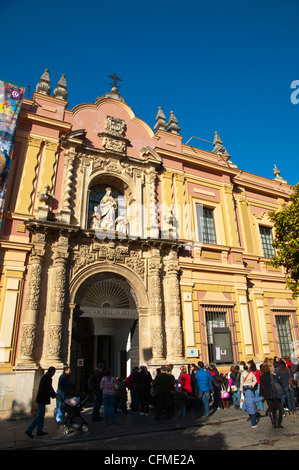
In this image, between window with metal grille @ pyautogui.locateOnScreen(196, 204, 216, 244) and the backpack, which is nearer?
the backpack

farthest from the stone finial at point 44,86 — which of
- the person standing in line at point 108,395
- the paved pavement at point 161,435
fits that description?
the paved pavement at point 161,435

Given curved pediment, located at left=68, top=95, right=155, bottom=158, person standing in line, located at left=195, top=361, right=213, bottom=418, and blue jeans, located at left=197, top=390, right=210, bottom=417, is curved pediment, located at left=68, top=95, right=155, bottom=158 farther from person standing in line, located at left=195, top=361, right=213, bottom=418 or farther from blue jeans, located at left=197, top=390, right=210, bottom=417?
blue jeans, located at left=197, top=390, right=210, bottom=417

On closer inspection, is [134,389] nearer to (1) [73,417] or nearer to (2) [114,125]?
(1) [73,417]

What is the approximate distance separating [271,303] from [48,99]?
1435cm

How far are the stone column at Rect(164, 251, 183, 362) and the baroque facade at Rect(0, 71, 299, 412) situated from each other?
0.04 metres

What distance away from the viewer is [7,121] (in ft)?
40.0

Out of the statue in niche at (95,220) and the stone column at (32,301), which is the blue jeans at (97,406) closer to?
the stone column at (32,301)

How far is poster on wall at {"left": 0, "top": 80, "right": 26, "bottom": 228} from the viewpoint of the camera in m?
11.5

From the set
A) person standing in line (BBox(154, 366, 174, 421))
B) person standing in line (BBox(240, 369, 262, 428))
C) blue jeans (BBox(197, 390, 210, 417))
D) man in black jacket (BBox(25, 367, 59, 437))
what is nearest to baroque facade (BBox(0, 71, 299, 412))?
person standing in line (BBox(154, 366, 174, 421))

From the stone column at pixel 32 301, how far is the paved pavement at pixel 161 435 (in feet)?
6.04

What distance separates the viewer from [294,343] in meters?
15.9

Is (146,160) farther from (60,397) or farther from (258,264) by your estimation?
(60,397)

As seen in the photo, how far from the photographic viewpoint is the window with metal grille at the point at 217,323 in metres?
13.3

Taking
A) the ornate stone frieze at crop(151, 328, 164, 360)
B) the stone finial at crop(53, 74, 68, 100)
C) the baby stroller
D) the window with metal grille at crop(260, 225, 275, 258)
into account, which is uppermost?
the stone finial at crop(53, 74, 68, 100)
